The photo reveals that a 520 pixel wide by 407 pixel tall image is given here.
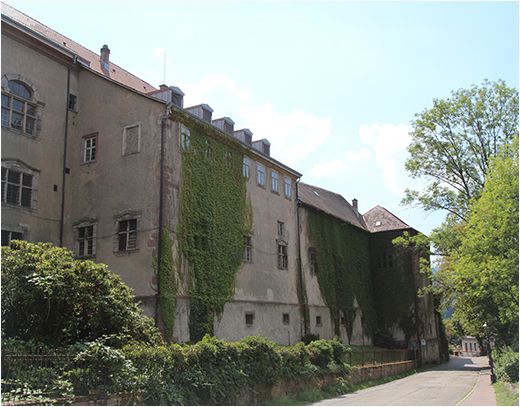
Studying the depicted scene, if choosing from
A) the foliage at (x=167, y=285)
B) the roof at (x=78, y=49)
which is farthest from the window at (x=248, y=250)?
the roof at (x=78, y=49)

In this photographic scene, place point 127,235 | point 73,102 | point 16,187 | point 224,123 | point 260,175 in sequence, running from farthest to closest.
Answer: point 260,175
point 224,123
point 73,102
point 127,235
point 16,187

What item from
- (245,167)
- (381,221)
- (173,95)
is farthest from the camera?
(381,221)

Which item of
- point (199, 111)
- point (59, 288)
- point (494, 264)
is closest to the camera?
point (59, 288)

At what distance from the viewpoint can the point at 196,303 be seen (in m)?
24.5

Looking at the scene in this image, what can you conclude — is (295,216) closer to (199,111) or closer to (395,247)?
(199,111)

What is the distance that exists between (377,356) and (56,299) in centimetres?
2411

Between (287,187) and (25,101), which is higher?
(25,101)

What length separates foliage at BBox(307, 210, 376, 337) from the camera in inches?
1542

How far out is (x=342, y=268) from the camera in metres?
42.5

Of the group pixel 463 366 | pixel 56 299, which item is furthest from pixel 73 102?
pixel 463 366

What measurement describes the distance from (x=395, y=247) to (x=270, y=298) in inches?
848

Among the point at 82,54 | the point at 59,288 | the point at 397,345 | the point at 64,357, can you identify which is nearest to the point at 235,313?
the point at 59,288

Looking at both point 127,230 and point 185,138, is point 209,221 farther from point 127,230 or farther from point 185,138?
point 185,138

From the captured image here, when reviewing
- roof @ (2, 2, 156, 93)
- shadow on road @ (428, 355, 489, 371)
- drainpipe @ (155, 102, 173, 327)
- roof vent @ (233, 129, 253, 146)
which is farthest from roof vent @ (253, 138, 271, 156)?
shadow on road @ (428, 355, 489, 371)
